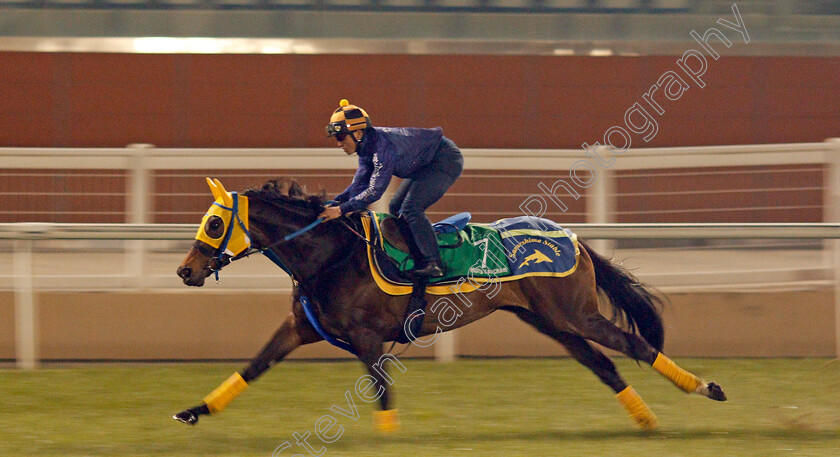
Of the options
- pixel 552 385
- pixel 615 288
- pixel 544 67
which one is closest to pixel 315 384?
pixel 552 385

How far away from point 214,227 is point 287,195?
0.45 meters

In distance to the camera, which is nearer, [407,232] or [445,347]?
[407,232]

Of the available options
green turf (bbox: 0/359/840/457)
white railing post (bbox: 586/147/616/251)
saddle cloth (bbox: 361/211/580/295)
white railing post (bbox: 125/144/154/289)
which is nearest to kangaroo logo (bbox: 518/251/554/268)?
saddle cloth (bbox: 361/211/580/295)

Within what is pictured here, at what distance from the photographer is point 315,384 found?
20.5 ft

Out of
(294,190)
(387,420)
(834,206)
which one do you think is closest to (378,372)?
(387,420)

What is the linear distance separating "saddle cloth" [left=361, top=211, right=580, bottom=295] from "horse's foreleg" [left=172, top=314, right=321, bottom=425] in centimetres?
45

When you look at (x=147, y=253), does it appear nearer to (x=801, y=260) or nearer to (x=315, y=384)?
(x=315, y=384)

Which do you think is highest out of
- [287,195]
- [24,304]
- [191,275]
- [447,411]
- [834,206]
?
[287,195]

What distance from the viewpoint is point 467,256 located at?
521 cm

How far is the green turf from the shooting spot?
4.68 metres

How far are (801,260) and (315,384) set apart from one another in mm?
3283

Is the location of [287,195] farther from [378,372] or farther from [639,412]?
[639,412]

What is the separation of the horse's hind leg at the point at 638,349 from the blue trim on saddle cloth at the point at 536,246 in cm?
32

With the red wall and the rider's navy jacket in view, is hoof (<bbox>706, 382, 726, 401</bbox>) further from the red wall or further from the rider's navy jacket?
the red wall
